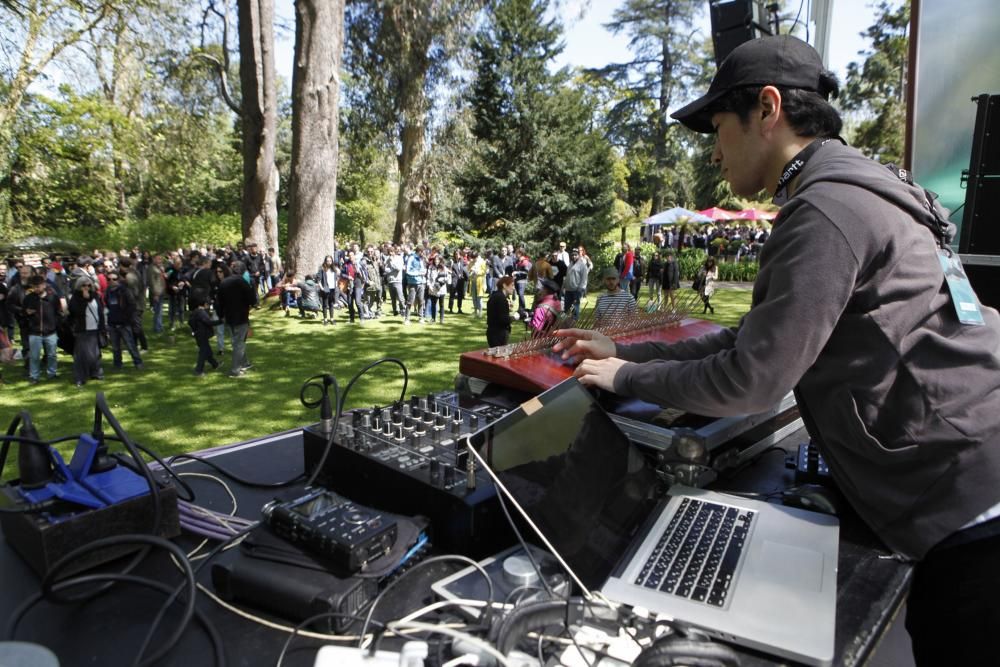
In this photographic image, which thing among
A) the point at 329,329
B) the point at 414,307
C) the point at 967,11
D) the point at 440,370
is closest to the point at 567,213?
the point at 414,307

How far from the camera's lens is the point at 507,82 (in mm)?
19688

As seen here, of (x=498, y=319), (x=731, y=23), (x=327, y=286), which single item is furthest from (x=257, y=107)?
(x=731, y=23)

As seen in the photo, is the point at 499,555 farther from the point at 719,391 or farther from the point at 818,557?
the point at 818,557

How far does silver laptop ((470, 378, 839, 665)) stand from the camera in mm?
1049

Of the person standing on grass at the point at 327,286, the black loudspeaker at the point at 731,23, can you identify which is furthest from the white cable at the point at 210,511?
the person standing on grass at the point at 327,286

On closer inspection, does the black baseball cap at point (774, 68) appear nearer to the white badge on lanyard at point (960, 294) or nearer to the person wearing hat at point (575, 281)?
the white badge on lanyard at point (960, 294)

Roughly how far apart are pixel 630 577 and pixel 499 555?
0.93 feet

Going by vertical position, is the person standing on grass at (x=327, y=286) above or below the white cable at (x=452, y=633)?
above

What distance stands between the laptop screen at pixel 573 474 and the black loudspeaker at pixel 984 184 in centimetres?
337

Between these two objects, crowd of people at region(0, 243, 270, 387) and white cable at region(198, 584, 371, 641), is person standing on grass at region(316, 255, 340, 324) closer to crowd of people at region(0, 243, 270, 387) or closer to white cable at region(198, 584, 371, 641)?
crowd of people at region(0, 243, 270, 387)

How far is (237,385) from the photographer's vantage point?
7.54m

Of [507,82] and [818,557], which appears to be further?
[507,82]

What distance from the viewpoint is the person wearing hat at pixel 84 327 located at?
726 cm

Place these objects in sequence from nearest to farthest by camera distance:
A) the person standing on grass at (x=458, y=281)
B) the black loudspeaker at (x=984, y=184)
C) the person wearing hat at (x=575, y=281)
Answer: the black loudspeaker at (x=984, y=184) < the person wearing hat at (x=575, y=281) < the person standing on grass at (x=458, y=281)
